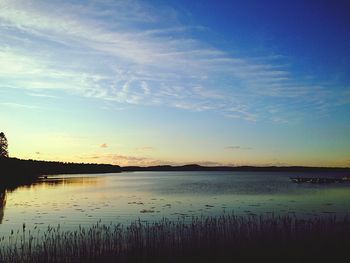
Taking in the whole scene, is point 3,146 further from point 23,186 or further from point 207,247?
point 207,247

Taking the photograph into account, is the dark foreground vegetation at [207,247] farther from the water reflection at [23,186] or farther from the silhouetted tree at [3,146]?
the silhouetted tree at [3,146]

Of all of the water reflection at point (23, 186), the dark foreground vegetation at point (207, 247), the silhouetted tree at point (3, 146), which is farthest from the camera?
the silhouetted tree at point (3, 146)

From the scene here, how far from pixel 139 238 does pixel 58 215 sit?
1606 centimetres

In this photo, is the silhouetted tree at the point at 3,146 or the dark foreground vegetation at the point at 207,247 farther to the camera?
the silhouetted tree at the point at 3,146

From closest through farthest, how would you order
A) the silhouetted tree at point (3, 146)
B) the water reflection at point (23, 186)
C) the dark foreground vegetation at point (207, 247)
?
the dark foreground vegetation at point (207, 247)
the water reflection at point (23, 186)
the silhouetted tree at point (3, 146)

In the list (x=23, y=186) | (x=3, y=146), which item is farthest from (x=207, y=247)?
(x=3, y=146)

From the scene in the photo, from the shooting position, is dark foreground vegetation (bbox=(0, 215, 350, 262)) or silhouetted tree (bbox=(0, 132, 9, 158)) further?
silhouetted tree (bbox=(0, 132, 9, 158))

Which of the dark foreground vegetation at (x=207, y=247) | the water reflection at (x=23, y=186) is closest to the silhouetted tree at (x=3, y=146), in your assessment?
the water reflection at (x=23, y=186)

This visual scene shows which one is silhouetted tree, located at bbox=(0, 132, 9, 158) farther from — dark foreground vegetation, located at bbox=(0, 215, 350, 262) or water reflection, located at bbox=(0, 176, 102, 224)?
dark foreground vegetation, located at bbox=(0, 215, 350, 262)

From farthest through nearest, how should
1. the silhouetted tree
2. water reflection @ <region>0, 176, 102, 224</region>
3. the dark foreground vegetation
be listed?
1. the silhouetted tree
2. water reflection @ <region>0, 176, 102, 224</region>
3. the dark foreground vegetation

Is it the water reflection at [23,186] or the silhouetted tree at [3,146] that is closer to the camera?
A: the water reflection at [23,186]

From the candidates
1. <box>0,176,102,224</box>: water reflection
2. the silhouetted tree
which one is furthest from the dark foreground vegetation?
the silhouetted tree

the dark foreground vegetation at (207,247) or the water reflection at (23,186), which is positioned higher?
Result: the dark foreground vegetation at (207,247)

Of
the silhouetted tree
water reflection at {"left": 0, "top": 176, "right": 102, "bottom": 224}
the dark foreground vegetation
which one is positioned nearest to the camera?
the dark foreground vegetation
